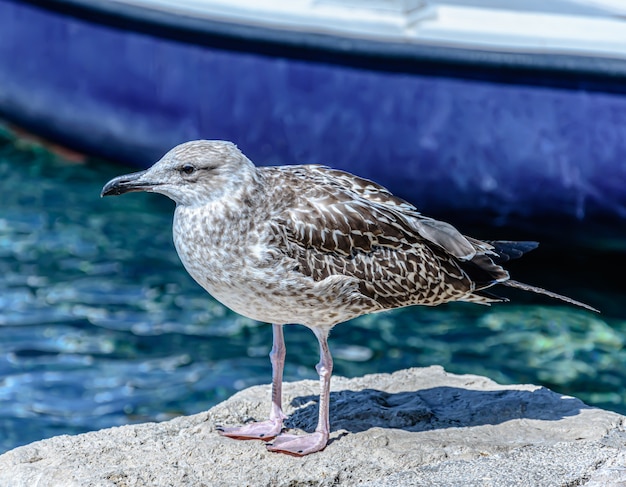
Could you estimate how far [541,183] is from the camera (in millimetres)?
8977

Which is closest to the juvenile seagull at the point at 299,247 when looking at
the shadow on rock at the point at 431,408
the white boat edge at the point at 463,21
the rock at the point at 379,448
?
the rock at the point at 379,448

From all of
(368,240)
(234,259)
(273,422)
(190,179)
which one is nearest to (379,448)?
(273,422)

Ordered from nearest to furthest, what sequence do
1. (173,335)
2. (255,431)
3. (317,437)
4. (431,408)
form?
(317,437) → (255,431) → (431,408) → (173,335)

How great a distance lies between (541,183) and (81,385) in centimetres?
395

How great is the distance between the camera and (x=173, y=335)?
8273mm

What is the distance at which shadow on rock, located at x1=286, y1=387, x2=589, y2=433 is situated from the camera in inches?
206

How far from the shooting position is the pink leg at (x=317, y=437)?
4902 mm

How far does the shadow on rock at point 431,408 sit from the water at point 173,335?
6.82 ft

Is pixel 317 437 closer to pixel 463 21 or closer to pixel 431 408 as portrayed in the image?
pixel 431 408

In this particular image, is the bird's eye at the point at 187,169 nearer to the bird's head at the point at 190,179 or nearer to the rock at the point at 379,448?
the bird's head at the point at 190,179

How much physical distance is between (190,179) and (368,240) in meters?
0.84

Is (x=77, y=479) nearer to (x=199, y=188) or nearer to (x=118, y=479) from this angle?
(x=118, y=479)

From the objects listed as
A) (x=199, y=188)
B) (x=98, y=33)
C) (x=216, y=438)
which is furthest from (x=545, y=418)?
(x=98, y=33)

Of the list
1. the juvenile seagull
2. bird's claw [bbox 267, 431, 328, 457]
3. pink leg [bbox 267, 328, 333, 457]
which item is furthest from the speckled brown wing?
bird's claw [bbox 267, 431, 328, 457]
